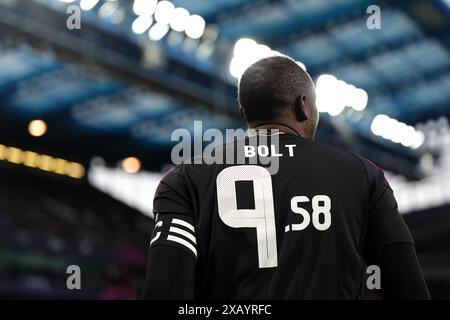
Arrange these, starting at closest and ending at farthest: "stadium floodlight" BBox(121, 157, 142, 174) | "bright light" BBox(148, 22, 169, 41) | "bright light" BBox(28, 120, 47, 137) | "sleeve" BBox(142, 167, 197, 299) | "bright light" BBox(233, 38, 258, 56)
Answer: "sleeve" BBox(142, 167, 197, 299)
"bright light" BBox(148, 22, 169, 41)
"bright light" BBox(233, 38, 258, 56)
"bright light" BBox(28, 120, 47, 137)
"stadium floodlight" BBox(121, 157, 142, 174)

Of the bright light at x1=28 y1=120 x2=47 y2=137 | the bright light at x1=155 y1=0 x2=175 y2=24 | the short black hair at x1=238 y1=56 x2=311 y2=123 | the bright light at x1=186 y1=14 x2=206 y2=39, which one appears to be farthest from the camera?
the bright light at x1=28 y1=120 x2=47 y2=137

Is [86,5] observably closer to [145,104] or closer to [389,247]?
[145,104]

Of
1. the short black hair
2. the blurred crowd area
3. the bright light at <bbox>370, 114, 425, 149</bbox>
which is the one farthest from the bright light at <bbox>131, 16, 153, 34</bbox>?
the short black hair

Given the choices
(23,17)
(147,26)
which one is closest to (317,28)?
(147,26)

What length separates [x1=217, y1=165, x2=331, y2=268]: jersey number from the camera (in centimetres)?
241

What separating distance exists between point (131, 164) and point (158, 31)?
12860mm

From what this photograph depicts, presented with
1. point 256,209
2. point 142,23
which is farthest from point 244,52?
point 256,209

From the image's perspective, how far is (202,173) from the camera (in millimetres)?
2535

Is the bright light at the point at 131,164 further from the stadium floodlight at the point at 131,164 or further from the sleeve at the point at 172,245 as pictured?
the sleeve at the point at 172,245

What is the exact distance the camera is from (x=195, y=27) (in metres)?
21.8

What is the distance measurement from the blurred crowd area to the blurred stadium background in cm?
6

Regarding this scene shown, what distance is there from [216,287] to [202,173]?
38 centimetres

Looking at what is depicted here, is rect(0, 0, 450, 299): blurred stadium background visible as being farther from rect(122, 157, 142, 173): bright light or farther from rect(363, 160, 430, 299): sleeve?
rect(363, 160, 430, 299): sleeve

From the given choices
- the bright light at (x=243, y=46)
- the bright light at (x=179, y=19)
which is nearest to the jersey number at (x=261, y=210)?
the bright light at (x=179, y=19)
